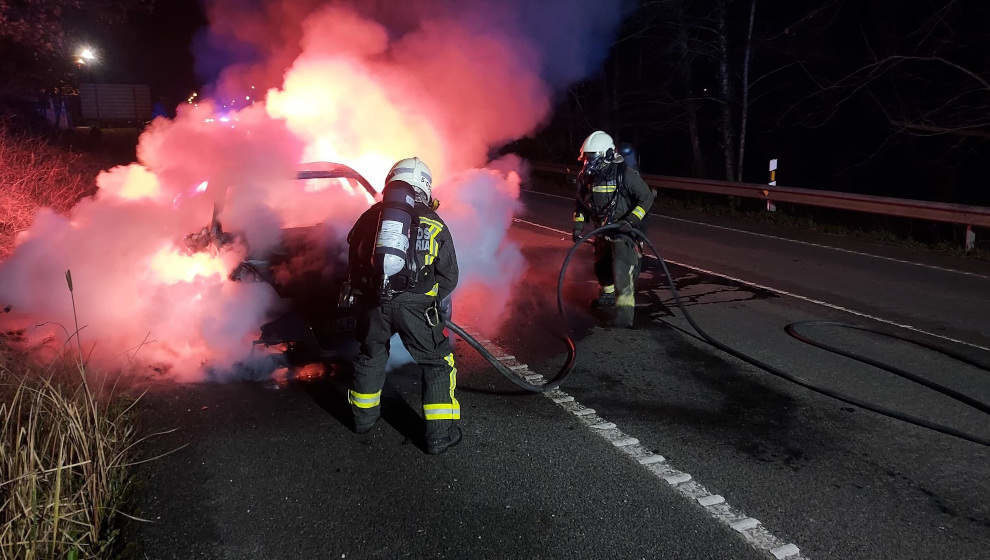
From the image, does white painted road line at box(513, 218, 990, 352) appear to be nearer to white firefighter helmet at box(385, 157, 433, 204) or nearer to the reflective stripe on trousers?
the reflective stripe on trousers

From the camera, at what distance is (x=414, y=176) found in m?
4.28

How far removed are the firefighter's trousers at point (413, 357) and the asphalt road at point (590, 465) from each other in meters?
0.20

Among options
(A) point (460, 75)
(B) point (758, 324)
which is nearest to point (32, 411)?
(B) point (758, 324)

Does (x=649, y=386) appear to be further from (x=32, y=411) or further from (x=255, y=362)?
(x=32, y=411)

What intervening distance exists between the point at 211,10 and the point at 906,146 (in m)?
16.1

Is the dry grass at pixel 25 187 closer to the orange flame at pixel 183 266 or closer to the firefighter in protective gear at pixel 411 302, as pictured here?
the orange flame at pixel 183 266

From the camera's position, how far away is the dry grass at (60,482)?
2830 mm

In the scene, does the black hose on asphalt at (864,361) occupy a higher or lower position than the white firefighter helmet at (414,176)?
lower

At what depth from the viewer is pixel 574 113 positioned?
21.8 m

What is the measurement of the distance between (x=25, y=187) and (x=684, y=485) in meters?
10.1

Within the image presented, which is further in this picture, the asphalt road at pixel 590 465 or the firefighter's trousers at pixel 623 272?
the firefighter's trousers at pixel 623 272

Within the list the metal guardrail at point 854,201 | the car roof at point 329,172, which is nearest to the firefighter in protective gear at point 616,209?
the metal guardrail at point 854,201

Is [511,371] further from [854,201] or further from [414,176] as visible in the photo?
[854,201]

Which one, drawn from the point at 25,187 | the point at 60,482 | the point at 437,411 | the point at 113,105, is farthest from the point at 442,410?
the point at 113,105
